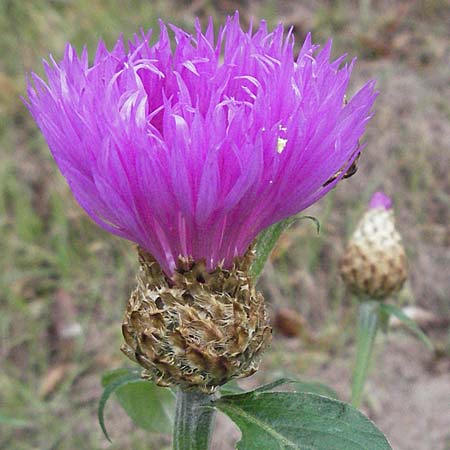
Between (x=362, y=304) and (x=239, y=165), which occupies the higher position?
(x=239, y=165)

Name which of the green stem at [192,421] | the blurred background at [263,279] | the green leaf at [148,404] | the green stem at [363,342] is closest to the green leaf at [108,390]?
the green stem at [192,421]

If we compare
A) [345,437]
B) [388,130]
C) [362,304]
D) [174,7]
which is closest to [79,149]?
[345,437]

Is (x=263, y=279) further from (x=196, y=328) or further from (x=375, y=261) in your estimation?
(x=196, y=328)

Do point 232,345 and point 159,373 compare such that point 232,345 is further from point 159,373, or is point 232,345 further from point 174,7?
point 174,7

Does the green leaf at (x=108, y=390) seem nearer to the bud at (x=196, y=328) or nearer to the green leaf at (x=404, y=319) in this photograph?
the bud at (x=196, y=328)

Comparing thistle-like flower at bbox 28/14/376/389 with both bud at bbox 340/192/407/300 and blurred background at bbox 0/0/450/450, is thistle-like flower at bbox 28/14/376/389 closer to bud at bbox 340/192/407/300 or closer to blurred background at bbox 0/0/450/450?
bud at bbox 340/192/407/300

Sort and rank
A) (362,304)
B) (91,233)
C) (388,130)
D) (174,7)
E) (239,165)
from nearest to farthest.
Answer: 1. (239,165)
2. (362,304)
3. (91,233)
4. (388,130)
5. (174,7)
